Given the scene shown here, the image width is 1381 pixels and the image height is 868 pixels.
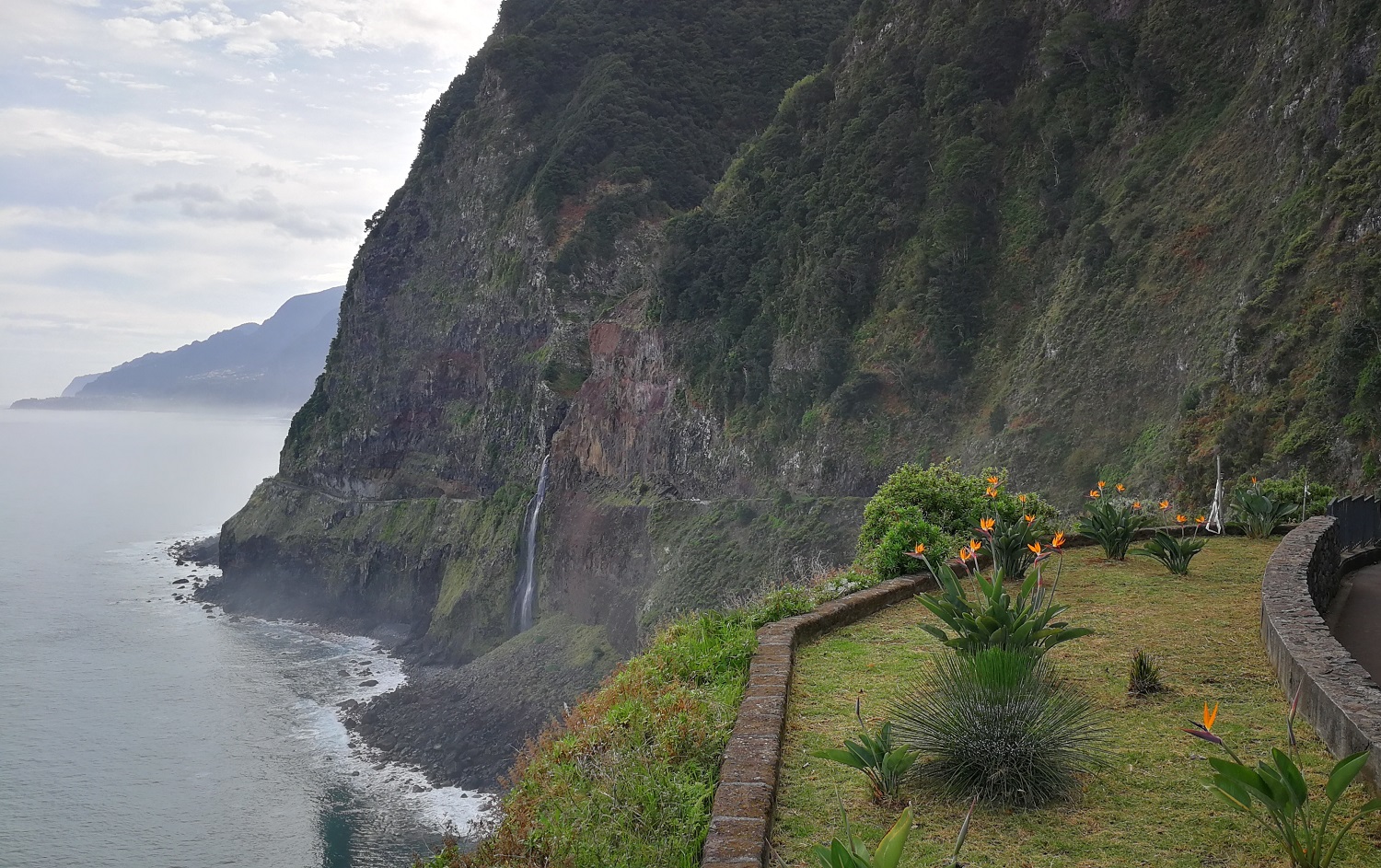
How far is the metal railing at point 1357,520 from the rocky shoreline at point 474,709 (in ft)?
74.7

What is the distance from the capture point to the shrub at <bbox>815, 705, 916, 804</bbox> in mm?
4930

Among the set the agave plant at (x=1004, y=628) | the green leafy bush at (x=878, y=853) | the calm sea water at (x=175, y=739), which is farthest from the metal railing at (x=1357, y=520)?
the calm sea water at (x=175, y=739)

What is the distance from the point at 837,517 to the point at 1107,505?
77.8 ft

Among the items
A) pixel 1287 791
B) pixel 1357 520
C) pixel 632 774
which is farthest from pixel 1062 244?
pixel 1287 791

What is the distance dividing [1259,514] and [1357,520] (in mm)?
1078

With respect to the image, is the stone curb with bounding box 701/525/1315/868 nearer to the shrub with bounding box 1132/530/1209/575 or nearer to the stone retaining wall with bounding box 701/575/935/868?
the stone retaining wall with bounding box 701/575/935/868

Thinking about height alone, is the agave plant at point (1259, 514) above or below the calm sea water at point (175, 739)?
above

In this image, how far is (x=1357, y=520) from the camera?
41.6ft

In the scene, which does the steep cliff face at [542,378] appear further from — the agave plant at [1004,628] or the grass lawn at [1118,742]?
the agave plant at [1004,628]

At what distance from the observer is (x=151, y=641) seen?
5069 centimetres

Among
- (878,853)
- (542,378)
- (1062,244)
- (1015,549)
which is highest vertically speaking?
(1062,244)

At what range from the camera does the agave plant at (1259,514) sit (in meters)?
13.1

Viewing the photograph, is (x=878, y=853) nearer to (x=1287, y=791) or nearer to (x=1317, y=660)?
(x=1287, y=791)

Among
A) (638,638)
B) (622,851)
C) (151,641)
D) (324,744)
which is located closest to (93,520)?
(151,641)
